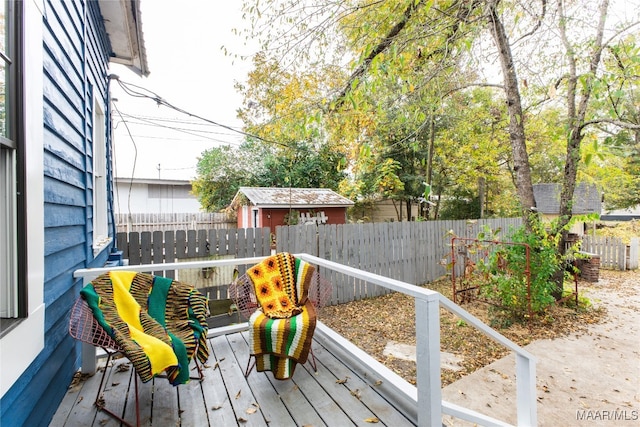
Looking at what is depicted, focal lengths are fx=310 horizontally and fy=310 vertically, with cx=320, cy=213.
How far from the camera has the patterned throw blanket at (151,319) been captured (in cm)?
162

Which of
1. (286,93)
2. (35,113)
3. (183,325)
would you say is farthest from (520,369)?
(286,93)

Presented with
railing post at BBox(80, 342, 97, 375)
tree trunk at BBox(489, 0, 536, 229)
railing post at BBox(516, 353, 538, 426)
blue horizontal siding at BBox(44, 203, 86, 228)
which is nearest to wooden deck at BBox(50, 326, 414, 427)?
railing post at BBox(80, 342, 97, 375)

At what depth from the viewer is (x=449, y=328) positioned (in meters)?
4.03

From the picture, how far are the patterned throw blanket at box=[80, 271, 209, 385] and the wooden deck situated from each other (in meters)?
0.24

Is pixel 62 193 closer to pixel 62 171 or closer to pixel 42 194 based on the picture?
pixel 62 171

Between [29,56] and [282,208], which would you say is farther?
[282,208]

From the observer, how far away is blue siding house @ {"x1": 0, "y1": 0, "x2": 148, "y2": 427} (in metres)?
1.17

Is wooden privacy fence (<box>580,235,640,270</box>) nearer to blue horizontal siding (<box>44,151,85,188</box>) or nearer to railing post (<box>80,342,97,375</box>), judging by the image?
railing post (<box>80,342,97,375</box>)

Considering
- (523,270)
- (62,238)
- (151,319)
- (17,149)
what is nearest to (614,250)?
(523,270)

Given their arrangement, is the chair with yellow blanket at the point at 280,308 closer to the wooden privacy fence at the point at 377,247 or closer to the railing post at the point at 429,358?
the railing post at the point at 429,358

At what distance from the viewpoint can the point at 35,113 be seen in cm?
136

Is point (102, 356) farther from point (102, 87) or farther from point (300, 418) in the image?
point (102, 87)

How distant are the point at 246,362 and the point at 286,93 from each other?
3.59m

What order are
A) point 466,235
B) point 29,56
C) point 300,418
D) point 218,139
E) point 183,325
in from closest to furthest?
point 29,56
point 300,418
point 183,325
point 466,235
point 218,139
